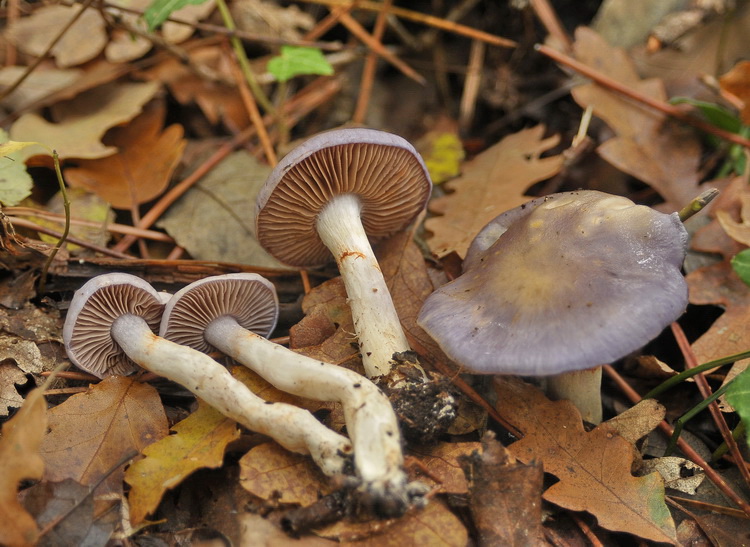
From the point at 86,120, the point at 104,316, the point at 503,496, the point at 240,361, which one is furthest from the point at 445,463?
the point at 86,120

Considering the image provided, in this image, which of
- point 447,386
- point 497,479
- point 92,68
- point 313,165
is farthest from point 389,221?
point 92,68

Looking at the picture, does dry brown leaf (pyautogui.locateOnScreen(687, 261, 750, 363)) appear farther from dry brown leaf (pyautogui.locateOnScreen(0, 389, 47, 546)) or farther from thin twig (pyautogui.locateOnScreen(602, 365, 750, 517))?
dry brown leaf (pyautogui.locateOnScreen(0, 389, 47, 546))

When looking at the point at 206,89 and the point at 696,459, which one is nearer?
the point at 696,459

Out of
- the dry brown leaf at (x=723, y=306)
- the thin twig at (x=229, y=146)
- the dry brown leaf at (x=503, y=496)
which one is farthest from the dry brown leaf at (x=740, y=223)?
the thin twig at (x=229, y=146)

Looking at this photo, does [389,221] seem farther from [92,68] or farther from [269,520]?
[92,68]

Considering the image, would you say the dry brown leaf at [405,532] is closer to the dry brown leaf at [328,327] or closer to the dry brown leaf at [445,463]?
the dry brown leaf at [445,463]

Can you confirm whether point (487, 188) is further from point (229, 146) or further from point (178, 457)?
point (178, 457)
